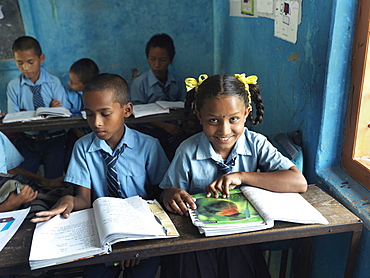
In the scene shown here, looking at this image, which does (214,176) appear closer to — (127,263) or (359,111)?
(127,263)

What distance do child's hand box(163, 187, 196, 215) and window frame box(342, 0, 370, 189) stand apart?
706 millimetres

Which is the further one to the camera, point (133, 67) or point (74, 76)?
point (133, 67)

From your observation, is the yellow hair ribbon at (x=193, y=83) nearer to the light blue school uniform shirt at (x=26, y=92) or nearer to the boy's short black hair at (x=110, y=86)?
the boy's short black hair at (x=110, y=86)

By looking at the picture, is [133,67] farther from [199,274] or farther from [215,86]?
[199,274]

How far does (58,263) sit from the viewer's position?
110 cm

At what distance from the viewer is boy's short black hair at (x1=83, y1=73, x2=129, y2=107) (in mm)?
1706

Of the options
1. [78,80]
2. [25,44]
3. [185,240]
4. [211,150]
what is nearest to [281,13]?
[211,150]

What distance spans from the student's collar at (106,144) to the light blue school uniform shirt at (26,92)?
5.15 feet

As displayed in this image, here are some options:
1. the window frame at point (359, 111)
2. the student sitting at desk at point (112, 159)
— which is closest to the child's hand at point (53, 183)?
the student sitting at desk at point (112, 159)

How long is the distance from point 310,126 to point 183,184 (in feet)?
2.08

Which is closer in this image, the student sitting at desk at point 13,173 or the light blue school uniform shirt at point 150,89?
the student sitting at desk at point 13,173

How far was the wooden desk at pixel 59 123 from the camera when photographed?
236 cm

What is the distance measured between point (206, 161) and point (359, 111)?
650mm

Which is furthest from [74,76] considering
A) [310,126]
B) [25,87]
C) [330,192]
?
[330,192]
